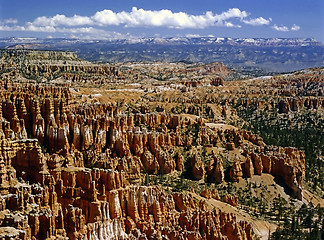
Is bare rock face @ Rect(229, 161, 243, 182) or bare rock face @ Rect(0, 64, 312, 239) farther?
bare rock face @ Rect(229, 161, 243, 182)

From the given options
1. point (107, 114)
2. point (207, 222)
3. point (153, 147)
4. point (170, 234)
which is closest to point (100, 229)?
point (170, 234)

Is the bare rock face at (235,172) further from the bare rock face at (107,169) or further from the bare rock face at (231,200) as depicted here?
the bare rock face at (231,200)

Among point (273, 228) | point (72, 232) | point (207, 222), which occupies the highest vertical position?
point (72, 232)

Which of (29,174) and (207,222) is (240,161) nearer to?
(207,222)

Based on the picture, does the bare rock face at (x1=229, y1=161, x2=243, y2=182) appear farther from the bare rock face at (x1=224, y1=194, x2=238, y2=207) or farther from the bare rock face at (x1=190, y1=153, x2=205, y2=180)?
the bare rock face at (x1=224, y1=194, x2=238, y2=207)

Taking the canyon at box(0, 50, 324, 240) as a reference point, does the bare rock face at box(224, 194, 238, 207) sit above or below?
below

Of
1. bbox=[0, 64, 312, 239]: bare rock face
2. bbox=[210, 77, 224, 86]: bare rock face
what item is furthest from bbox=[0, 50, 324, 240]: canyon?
bbox=[210, 77, 224, 86]: bare rock face

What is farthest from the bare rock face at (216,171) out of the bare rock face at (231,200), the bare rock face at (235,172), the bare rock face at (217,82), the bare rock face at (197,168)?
the bare rock face at (217,82)

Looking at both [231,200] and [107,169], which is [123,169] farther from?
[231,200]
